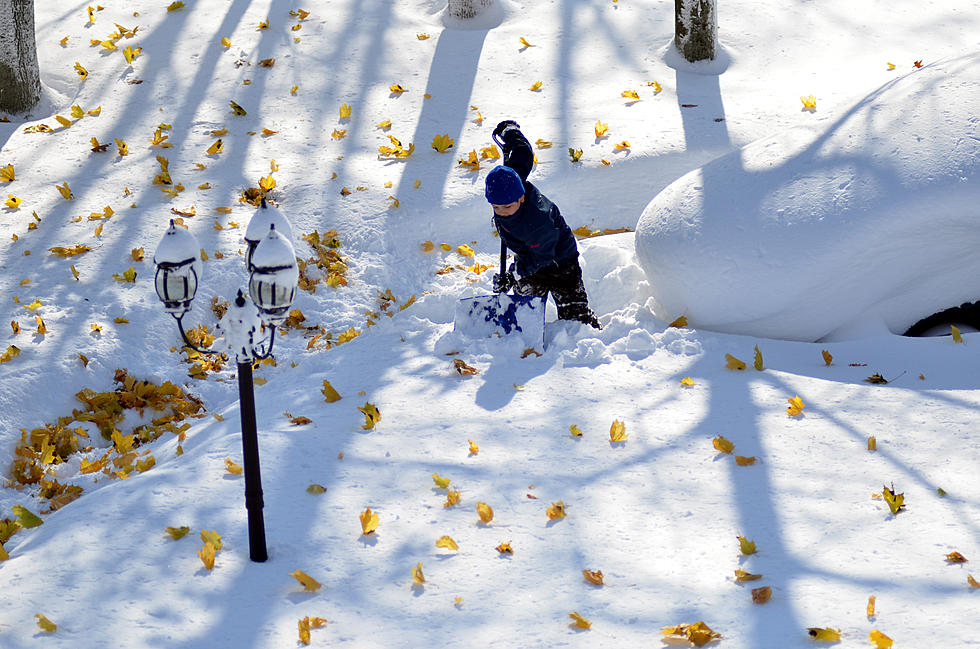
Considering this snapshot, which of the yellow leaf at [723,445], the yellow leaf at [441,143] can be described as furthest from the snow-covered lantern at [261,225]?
the yellow leaf at [441,143]

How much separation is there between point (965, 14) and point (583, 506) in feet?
23.0

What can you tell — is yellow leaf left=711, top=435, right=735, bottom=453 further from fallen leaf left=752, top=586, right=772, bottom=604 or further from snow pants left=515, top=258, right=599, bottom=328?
snow pants left=515, top=258, right=599, bottom=328

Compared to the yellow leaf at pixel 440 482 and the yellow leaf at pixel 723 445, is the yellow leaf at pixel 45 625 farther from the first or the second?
the yellow leaf at pixel 723 445

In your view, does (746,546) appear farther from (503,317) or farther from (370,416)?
(503,317)

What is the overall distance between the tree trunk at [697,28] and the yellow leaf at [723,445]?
4.68m

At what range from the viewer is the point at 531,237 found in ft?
14.7

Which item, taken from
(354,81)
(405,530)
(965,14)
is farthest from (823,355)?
(965,14)

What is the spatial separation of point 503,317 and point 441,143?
246cm

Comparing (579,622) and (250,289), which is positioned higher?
(250,289)

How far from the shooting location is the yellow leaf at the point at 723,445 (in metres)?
3.68

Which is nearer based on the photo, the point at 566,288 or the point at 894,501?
the point at 894,501

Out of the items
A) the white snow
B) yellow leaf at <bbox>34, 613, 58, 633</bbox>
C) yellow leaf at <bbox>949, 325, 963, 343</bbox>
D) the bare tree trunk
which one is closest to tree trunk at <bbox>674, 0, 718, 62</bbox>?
the white snow

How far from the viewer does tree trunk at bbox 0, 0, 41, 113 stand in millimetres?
6727

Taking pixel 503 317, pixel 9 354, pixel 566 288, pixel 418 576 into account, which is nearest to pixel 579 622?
pixel 418 576
